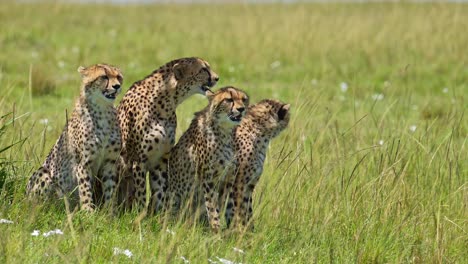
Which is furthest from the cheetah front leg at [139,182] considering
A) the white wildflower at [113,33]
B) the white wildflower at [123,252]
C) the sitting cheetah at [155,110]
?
the white wildflower at [113,33]

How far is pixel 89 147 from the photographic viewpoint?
196 inches

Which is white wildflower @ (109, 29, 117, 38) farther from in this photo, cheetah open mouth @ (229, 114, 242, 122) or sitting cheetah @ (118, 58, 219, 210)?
cheetah open mouth @ (229, 114, 242, 122)

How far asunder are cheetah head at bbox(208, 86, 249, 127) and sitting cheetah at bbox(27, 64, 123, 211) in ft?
1.61

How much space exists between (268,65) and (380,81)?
135 cm

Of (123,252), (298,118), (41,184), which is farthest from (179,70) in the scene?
(298,118)

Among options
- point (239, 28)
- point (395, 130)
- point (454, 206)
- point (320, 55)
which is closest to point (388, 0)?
point (239, 28)

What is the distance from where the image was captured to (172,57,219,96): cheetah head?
508cm

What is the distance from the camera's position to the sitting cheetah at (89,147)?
16.2 ft

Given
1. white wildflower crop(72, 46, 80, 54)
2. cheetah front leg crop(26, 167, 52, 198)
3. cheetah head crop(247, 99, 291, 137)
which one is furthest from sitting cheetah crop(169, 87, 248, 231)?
white wildflower crop(72, 46, 80, 54)

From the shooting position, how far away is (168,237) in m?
4.58

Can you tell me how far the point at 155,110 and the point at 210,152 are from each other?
346 millimetres

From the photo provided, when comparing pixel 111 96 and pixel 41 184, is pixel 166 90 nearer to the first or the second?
pixel 111 96

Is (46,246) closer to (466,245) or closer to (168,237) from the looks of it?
(168,237)

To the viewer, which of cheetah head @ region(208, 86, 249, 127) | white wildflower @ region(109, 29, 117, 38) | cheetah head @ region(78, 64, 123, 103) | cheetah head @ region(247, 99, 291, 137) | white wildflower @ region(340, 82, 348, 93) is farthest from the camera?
white wildflower @ region(109, 29, 117, 38)
